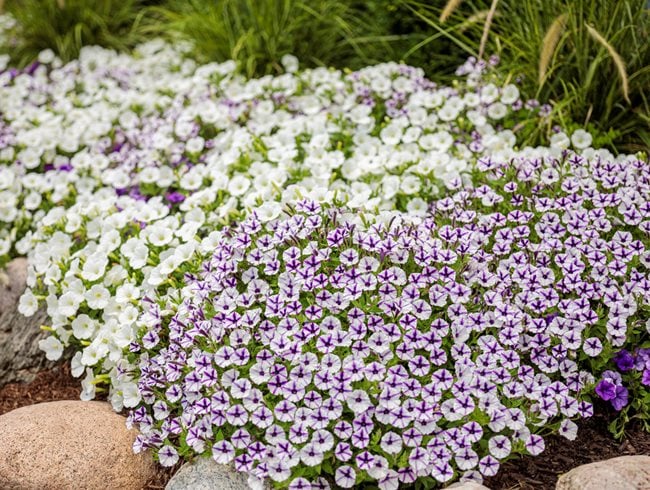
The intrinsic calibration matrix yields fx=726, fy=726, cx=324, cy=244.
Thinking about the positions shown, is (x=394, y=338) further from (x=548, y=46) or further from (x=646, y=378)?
(x=548, y=46)

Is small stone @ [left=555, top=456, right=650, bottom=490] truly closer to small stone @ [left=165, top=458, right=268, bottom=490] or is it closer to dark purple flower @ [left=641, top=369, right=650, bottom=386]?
dark purple flower @ [left=641, top=369, right=650, bottom=386]

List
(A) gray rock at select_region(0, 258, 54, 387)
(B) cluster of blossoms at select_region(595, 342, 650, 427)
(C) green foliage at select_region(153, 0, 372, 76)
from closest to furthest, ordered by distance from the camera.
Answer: (B) cluster of blossoms at select_region(595, 342, 650, 427)
(A) gray rock at select_region(0, 258, 54, 387)
(C) green foliage at select_region(153, 0, 372, 76)

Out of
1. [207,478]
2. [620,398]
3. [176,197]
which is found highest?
[176,197]

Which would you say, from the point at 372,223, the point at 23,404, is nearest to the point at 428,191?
the point at 372,223

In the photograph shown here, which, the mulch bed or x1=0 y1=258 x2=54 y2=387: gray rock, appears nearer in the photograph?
the mulch bed

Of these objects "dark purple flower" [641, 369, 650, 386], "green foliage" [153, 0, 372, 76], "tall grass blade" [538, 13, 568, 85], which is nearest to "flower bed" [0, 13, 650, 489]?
"dark purple flower" [641, 369, 650, 386]

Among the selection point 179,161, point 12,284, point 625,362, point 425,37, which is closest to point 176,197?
point 179,161

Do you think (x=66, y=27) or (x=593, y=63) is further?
(x=66, y=27)
